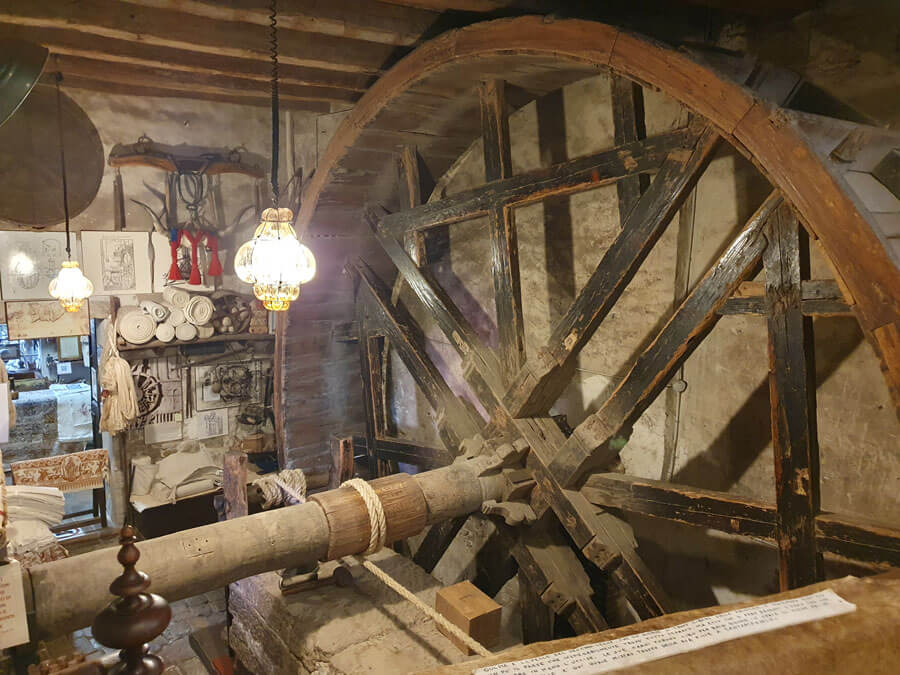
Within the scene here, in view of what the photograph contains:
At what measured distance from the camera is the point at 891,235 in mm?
2182

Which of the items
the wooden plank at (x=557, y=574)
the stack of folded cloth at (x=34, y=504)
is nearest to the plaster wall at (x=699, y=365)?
the wooden plank at (x=557, y=574)

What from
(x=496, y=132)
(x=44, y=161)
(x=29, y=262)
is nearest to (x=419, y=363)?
(x=496, y=132)

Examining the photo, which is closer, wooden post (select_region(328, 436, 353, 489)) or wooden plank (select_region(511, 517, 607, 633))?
wooden plank (select_region(511, 517, 607, 633))

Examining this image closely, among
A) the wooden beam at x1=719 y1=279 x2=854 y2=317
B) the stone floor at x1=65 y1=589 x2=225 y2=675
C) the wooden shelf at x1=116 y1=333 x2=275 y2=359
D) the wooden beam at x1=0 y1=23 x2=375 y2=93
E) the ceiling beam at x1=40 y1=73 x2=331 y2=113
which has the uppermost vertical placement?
the ceiling beam at x1=40 y1=73 x2=331 y2=113

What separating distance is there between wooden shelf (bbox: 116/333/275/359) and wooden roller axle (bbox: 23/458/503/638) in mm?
3687

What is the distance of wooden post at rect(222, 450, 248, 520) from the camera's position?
4.04 meters

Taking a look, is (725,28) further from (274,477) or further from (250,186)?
(250,186)

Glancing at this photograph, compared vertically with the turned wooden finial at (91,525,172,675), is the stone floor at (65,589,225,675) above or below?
below

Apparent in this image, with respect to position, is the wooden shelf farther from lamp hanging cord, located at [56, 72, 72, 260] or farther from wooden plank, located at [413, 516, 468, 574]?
wooden plank, located at [413, 516, 468, 574]

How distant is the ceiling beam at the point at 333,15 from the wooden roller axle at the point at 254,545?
2747 mm

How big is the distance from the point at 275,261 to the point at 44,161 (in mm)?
3538

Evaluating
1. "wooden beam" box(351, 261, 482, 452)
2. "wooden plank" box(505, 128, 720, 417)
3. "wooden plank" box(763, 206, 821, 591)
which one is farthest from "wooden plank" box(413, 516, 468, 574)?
"wooden plank" box(763, 206, 821, 591)

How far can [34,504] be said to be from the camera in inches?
168

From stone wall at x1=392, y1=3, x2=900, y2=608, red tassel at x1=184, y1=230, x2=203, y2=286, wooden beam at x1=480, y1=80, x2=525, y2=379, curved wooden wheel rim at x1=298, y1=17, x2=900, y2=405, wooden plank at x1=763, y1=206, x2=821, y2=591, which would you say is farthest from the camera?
red tassel at x1=184, y1=230, x2=203, y2=286
